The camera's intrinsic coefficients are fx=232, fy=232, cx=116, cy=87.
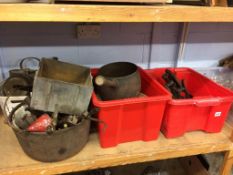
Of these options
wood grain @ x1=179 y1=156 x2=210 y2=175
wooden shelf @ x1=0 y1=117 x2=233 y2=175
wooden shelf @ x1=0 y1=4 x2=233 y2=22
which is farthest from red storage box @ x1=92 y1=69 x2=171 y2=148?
wood grain @ x1=179 y1=156 x2=210 y2=175

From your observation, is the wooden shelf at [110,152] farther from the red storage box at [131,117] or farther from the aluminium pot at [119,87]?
the aluminium pot at [119,87]

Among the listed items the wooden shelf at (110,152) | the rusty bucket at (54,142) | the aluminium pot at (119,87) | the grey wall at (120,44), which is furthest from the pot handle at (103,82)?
the grey wall at (120,44)

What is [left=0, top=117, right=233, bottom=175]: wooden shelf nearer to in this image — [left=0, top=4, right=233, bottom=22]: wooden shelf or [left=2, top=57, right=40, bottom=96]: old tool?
[left=2, top=57, right=40, bottom=96]: old tool

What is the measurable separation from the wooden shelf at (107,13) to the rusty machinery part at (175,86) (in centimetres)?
34

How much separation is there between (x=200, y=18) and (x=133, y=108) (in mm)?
420

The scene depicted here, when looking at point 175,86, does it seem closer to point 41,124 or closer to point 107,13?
point 107,13

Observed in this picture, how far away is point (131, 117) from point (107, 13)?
A: 1.37 feet

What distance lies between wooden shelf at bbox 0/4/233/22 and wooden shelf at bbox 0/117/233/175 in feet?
1.69

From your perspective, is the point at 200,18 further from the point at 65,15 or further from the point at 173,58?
the point at 173,58

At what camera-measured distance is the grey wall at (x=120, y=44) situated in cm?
121

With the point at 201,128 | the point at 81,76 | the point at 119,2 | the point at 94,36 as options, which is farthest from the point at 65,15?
the point at 201,128

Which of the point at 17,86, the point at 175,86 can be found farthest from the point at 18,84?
the point at 175,86

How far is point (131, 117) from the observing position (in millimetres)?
941

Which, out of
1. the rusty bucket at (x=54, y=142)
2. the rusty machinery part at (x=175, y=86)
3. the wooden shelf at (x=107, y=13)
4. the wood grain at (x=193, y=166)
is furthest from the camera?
the wood grain at (x=193, y=166)
